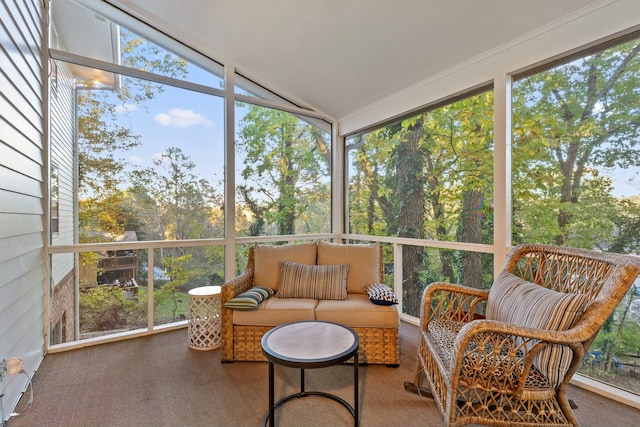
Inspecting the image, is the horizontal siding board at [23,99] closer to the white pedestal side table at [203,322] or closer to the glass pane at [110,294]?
the glass pane at [110,294]

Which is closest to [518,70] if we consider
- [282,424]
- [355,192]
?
[355,192]

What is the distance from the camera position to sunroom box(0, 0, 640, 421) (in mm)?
2029

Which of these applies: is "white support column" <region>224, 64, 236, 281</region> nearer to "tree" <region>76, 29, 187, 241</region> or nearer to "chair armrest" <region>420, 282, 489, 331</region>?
"tree" <region>76, 29, 187, 241</region>

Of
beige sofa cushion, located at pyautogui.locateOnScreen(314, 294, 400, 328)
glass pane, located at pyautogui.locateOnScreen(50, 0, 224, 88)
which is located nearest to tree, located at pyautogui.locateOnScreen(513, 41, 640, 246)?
beige sofa cushion, located at pyautogui.locateOnScreen(314, 294, 400, 328)

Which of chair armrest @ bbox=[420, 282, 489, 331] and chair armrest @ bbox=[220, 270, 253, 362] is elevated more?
chair armrest @ bbox=[420, 282, 489, 331]

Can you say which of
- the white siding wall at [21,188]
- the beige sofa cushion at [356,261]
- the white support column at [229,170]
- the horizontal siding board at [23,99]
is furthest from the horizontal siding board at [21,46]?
the beige sofa cushion at [356,261]

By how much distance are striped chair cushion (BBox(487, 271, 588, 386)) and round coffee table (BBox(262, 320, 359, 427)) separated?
867 mm

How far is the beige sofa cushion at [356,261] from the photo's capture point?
2.80m

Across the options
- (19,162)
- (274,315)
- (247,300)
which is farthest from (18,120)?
(274,315)

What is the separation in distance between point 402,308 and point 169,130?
3.22 metres

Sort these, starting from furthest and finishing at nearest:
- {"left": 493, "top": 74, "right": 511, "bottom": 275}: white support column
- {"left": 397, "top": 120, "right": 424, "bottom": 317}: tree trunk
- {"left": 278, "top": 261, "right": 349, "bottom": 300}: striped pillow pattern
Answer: {"left": 397, "top": 120, "right": 424, "bottom": 317}: tree trunk, {"left": 278, "top": 261, "right": 349, "bottom": 300}: striped pillow pattern, {"left": 493, "top": 74, "right": 511, "bottom": 275}: white support column

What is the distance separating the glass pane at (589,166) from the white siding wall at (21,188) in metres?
3.55

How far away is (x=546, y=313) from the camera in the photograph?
1.46 m

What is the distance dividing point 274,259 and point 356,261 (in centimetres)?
78
